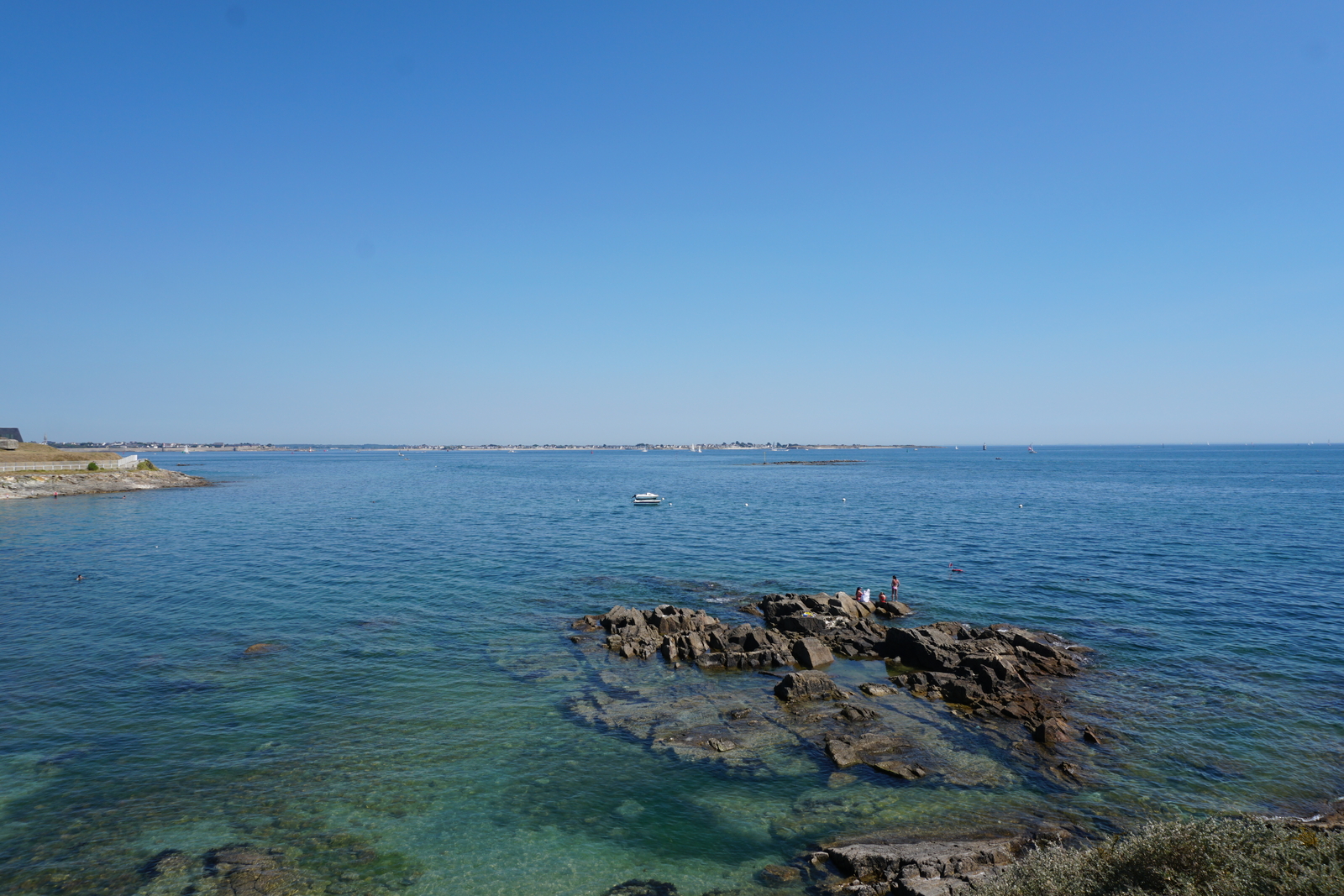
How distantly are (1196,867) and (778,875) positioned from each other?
8710 mm

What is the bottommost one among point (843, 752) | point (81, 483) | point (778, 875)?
point (778, 875)

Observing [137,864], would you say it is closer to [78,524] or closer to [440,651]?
[440,651]

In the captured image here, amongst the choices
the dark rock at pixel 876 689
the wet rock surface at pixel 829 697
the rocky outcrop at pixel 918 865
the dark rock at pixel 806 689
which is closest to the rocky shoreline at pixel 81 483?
the wet rock surface at pixel 829 697

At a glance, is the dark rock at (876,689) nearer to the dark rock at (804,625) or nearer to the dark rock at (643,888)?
the dark rock at (804,625)

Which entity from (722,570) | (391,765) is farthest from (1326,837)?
(722,570)

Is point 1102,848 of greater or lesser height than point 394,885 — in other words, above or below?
above

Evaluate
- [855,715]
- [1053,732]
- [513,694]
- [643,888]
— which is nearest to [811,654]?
[855,715]

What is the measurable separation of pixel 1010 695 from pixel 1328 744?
9.91 metres

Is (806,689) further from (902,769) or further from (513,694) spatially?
(513,694)

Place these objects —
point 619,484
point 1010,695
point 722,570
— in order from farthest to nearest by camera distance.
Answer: point 619,484, point 722,570, point 1010,695

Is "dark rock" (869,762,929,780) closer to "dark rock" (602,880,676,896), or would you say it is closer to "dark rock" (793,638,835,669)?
"dark rock" (602,880,676,896)

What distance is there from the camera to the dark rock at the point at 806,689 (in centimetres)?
2748

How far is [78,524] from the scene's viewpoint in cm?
7419

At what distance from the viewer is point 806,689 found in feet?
90.6
